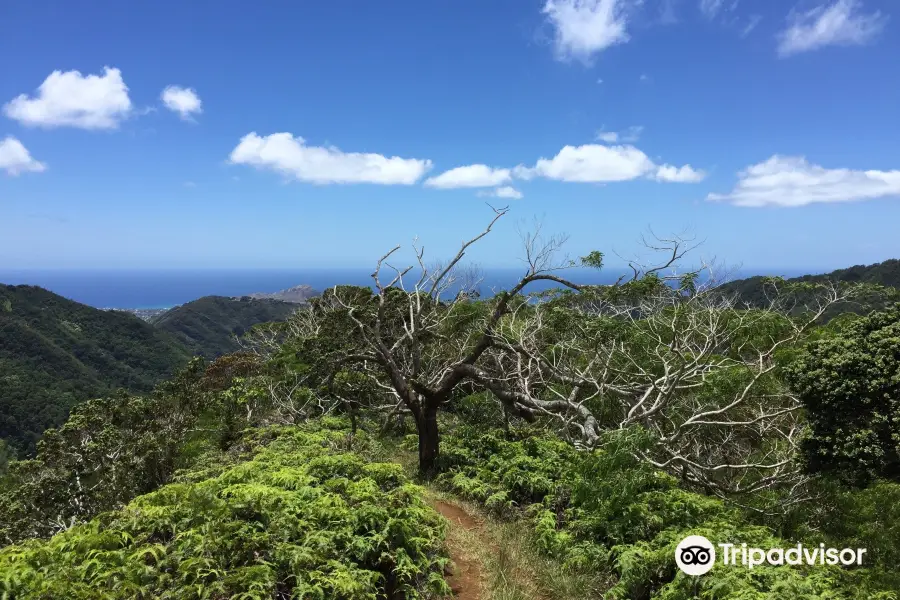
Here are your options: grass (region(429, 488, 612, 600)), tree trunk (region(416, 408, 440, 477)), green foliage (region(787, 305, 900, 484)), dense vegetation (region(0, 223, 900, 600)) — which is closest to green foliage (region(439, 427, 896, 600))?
dense vegetation (region(0, 223, 900, 600))

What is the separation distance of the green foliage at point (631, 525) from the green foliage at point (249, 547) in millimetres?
1881

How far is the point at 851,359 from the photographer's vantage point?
774cm

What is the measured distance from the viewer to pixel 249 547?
4.27 m

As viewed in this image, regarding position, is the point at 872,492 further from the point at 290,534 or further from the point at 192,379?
the point at 192,379

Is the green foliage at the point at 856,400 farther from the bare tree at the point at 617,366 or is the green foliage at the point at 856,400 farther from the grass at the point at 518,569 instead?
the grass at the point at 518,569

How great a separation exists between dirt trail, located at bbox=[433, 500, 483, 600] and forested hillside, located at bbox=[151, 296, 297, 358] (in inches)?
4710

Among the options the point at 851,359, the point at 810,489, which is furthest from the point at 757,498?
the point at 851,359

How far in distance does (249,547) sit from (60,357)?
303 ft

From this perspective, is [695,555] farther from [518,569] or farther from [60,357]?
[60,357]

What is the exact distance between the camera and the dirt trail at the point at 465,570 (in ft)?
17.8

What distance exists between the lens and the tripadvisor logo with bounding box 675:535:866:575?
15.9 feet

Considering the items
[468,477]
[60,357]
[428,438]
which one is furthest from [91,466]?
[60,357]

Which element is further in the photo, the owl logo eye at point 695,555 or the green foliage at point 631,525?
the owl logo eye at point 695,555

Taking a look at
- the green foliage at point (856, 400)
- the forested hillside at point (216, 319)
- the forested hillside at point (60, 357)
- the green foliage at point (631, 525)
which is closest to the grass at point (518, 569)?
the green foliage at point (631, 525)
